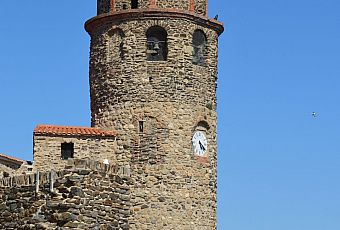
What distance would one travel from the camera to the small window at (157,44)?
40406 mm

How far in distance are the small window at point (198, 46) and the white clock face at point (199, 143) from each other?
2972 millimetres

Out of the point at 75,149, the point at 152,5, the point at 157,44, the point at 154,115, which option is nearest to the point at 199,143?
the point at 154,115

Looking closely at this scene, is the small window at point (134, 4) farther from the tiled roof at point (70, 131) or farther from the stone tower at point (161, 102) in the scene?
the tiled roof at point (70, 131)

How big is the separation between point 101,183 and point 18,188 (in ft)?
4.42

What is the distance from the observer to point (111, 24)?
41.0m

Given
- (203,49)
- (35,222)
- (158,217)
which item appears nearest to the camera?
(35,222)

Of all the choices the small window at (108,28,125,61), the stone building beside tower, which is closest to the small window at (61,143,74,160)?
the stone building beside tower

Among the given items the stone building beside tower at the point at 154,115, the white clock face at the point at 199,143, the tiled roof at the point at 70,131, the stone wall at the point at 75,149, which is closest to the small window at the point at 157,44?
the stone building beside tower at the point at 154,115

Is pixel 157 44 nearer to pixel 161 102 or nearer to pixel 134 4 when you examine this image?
pixel 134 4

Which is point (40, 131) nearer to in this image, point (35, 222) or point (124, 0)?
point (124, 0)

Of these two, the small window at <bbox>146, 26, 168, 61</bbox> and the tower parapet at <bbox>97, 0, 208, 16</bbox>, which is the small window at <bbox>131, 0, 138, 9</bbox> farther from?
the small window at <bbox>146, 26, 168, 61</bbox>

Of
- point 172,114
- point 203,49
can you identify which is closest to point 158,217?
point 172,114

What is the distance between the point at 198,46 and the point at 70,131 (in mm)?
6478

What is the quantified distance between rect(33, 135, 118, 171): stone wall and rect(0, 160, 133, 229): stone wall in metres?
22.7
